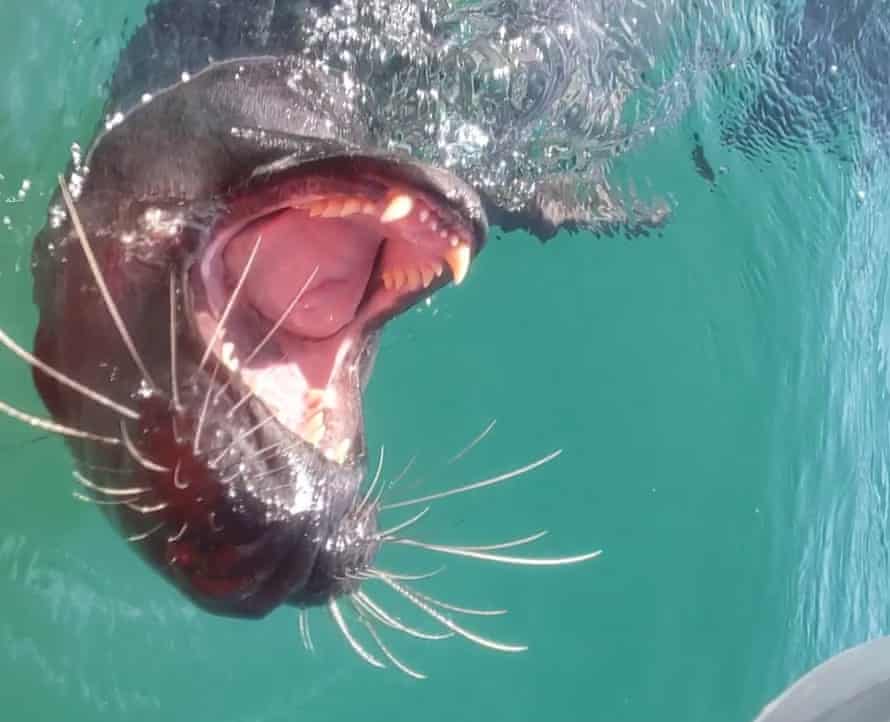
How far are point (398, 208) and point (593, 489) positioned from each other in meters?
3.00

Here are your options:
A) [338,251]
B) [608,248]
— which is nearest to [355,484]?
[338,251]

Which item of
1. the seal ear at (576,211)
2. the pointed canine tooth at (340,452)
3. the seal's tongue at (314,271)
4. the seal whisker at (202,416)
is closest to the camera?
the seal whisker at (202,416)

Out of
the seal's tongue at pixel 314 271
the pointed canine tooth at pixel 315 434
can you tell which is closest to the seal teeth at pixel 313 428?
the pointed canine tooth at pixel 315 434

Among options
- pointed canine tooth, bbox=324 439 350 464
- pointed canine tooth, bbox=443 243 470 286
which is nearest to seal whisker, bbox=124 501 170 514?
pointed canine tooth, bbox=324 439 350 464

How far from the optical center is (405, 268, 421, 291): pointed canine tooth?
238cm

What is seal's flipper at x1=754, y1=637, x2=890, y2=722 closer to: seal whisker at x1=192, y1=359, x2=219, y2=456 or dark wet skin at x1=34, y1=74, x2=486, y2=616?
dark wet skin at x1=34, y1=74, x2=486, y2=616

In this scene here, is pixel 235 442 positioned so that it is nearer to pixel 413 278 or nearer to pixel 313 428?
pixel 313 428

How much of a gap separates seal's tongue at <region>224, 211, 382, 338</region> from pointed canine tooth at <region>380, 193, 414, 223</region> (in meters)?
0.48

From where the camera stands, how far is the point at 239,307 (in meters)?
2.31

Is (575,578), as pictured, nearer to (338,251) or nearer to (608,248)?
(608,248)

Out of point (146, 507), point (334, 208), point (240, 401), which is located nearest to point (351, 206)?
point (334, 208)

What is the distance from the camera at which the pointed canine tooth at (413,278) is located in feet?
7.80

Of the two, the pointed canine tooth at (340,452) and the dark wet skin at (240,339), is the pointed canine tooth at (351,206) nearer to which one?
the dark wet skin at (240,339)

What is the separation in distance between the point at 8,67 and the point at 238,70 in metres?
1.00
